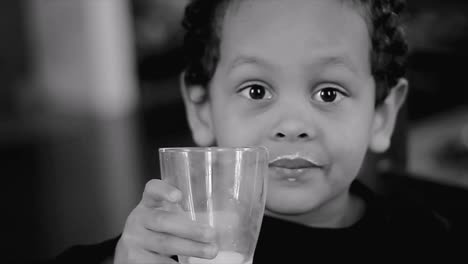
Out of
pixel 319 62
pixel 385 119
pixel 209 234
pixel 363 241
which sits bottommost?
pixel 363 241

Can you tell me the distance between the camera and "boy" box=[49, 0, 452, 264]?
0.89 metres

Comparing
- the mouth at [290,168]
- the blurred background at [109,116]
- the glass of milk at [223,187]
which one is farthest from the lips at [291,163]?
the blurred background at [109,116]

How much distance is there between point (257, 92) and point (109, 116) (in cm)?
489

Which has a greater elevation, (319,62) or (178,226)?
(319,62)

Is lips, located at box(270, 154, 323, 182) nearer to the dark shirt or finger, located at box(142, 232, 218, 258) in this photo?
the dark shirt

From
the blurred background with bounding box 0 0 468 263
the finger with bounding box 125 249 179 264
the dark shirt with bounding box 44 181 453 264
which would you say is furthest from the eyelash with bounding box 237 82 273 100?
the blurred background with bounding box 0 0 468 263

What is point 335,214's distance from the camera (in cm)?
106

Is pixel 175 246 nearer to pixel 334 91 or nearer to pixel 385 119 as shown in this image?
pixel 334 91

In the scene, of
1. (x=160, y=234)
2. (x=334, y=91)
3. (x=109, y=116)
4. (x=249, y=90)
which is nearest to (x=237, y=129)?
(x=249, y=90)

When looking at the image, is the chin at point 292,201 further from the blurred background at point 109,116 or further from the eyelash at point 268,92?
the blurred background at point 109,116

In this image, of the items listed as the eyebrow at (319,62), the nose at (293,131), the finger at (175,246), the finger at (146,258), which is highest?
the eyebrow at (319,62)

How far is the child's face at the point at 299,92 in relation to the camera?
88 cm

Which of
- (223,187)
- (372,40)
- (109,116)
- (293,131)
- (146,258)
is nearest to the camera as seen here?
(223,187)

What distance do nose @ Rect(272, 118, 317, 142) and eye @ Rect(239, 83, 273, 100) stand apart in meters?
0.06
